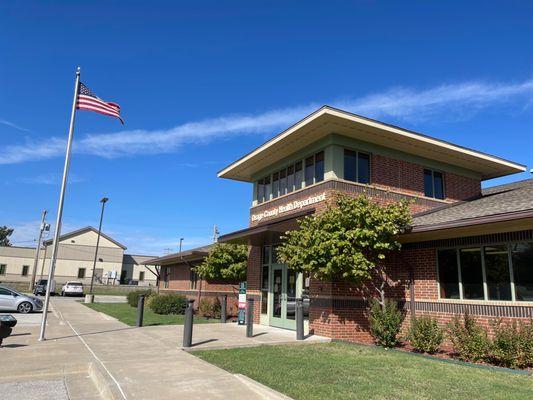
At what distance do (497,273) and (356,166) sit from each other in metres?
5.65

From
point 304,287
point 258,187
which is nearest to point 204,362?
point 304,287

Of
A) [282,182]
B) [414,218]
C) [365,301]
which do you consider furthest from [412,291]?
[282,182]

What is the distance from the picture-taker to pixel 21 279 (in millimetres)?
68875

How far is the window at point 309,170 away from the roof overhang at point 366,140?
560 millimetres

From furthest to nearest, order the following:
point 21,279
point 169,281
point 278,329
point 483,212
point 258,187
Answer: point 21,279, point 169,281, point 258,187, point 278,329, point 483,212

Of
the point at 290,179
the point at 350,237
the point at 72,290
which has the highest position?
the point at 290,179

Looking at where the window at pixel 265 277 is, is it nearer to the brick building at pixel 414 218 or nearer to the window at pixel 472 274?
the brick building at pixel 414 218

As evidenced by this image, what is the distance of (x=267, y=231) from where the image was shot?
15.2 meters

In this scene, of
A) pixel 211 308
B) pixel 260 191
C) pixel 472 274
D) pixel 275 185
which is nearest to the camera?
pixel 472 274

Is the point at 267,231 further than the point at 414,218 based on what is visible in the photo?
Yes

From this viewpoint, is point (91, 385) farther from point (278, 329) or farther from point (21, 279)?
point (21, 279)

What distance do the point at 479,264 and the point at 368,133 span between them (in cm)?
532

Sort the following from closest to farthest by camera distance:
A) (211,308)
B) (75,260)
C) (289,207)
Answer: (289,207)
(211,308)
(75,260)

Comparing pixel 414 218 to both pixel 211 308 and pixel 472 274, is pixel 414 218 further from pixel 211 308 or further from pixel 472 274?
pixel 211 308
